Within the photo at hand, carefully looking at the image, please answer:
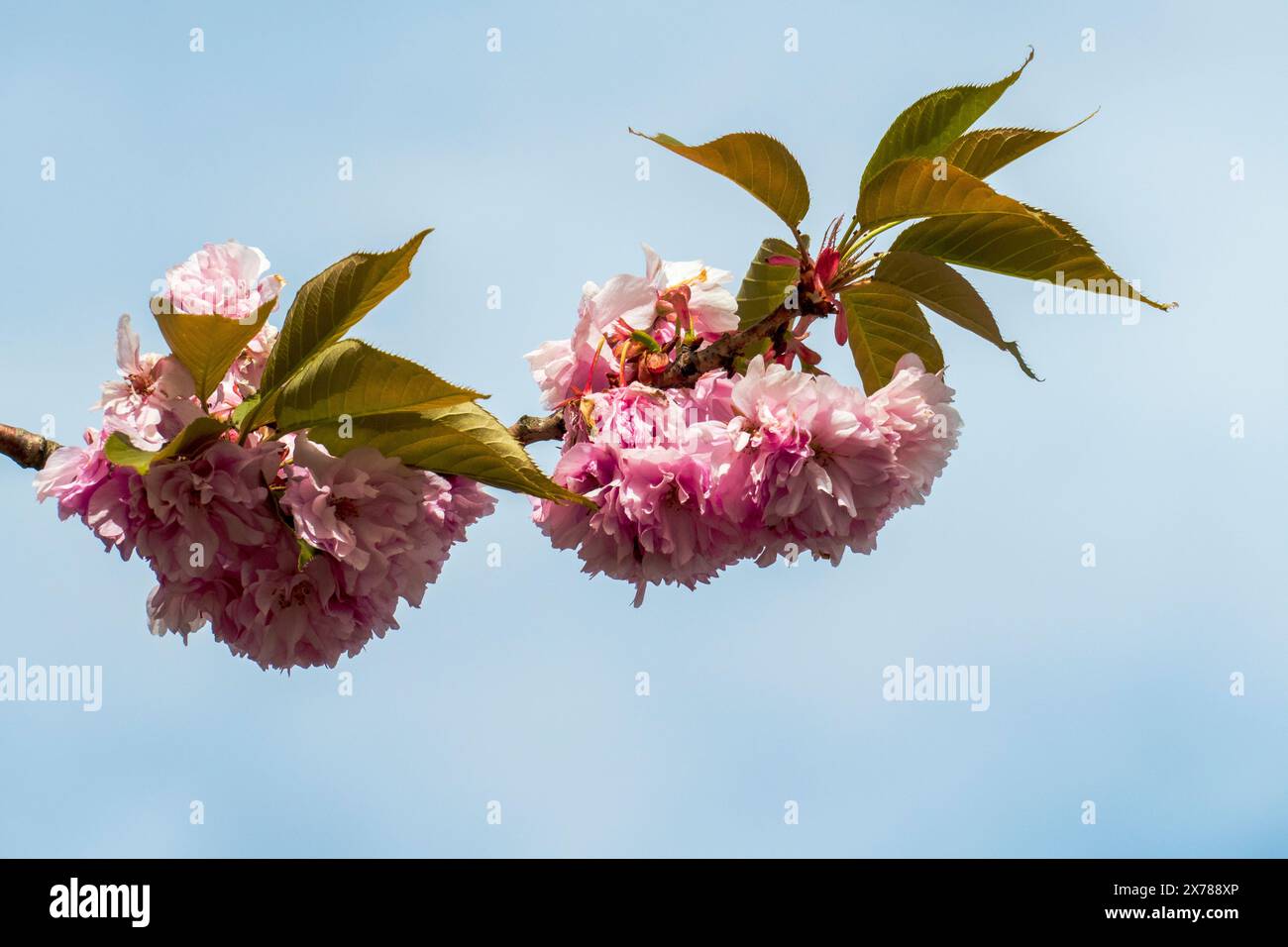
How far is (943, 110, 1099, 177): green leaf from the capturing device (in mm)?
2338

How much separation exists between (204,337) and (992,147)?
1525mm

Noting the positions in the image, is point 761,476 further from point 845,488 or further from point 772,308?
point 772,308

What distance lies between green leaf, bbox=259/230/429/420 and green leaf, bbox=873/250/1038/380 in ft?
3.27

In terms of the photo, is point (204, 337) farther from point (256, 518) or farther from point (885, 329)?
point (885, 329)

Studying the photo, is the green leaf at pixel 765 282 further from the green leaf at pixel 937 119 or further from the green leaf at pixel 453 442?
the green leaf at pixel 453 442

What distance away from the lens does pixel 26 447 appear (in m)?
2.13

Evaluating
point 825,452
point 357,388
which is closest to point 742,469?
point 825,452

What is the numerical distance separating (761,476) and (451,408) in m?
0.55

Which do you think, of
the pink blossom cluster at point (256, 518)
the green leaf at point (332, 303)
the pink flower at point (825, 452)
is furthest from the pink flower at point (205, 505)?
the pink flower at point (825, 452)

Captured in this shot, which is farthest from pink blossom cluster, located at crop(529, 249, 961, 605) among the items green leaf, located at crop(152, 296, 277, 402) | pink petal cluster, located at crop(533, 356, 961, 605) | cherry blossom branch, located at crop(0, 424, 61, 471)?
cherry blossom branch, located at crop(0, 424, 61, 471)

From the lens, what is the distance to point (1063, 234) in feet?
7.18

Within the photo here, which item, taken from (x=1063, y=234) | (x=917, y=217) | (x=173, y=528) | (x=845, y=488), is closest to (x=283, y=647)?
(x=173, y=528)

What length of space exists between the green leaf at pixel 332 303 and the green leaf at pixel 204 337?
Result: 0.05 m

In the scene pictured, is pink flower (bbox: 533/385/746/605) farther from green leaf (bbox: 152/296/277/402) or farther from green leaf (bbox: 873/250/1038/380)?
green leaf (bbox: 152/296/277/402)
